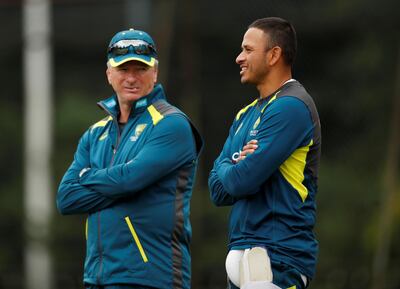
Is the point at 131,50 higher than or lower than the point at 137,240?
higher

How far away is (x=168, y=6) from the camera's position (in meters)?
14.5

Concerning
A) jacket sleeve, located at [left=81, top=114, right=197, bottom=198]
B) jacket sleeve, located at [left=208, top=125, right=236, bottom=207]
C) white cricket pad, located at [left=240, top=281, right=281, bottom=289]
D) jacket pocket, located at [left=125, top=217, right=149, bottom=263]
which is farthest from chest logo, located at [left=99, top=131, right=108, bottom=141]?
white cricket pad, located at [left=240, top=281, right=281, bottom=289]

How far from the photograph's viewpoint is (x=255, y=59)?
5.18m

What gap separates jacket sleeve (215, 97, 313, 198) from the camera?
4941mm

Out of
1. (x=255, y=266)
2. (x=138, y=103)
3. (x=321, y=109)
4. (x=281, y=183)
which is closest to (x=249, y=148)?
(x=281, y=183)

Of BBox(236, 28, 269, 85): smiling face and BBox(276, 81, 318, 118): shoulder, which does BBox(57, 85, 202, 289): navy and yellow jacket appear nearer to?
BBox(236, 28, 269, 85): smiling face

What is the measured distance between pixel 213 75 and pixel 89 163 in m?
9.43

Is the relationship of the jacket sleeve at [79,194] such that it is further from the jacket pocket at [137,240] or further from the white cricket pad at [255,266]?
the white cricket pad at [255,266]

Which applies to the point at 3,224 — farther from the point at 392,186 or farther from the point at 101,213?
the point at 101,213

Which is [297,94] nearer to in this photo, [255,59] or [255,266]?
[255,59]

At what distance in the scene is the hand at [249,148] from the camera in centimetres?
501

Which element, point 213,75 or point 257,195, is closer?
point 257,195

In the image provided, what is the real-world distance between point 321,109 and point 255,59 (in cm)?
923

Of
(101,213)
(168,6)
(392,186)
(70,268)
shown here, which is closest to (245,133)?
(101,213)
